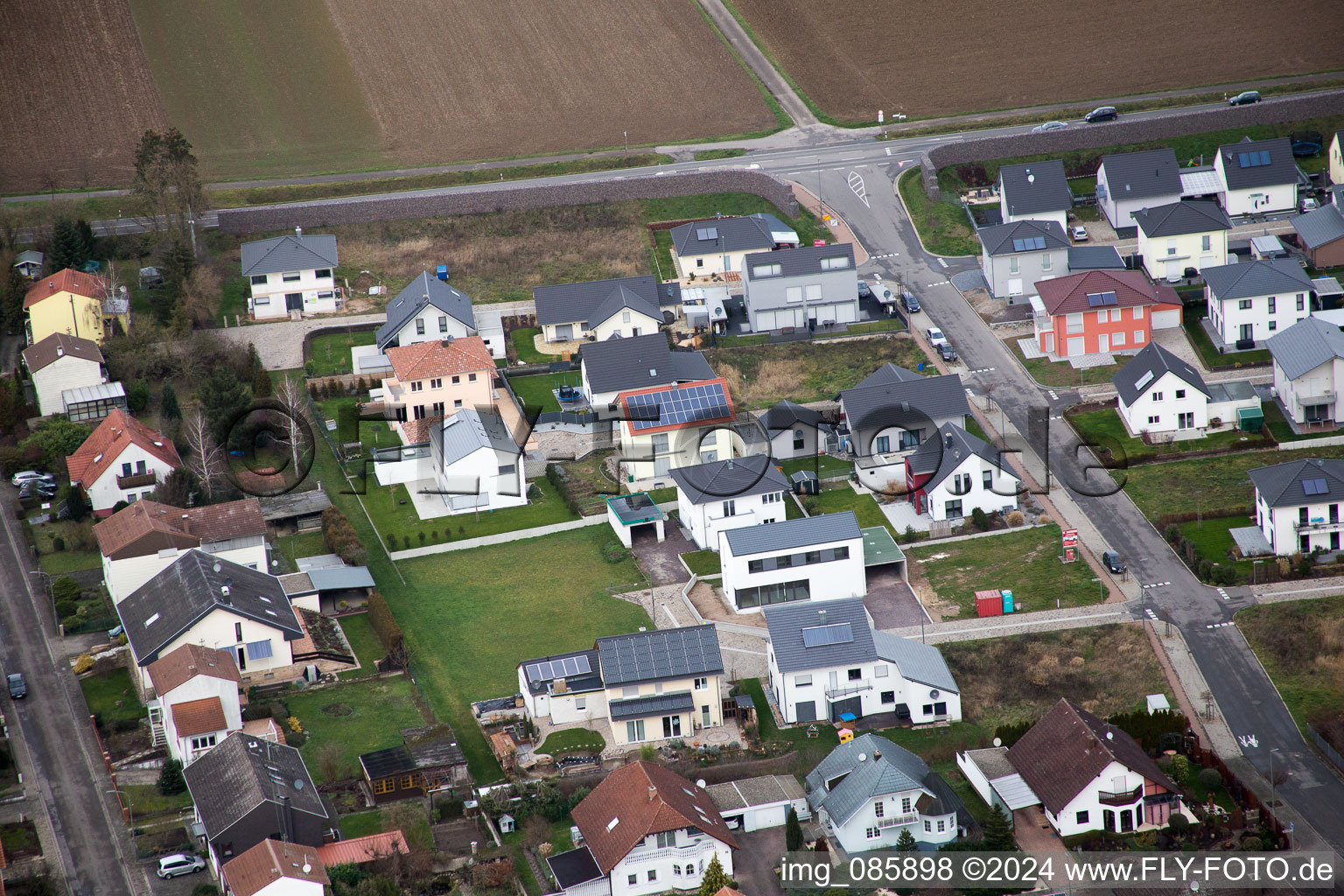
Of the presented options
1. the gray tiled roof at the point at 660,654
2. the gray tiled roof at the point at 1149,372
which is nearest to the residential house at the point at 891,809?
the gray tiled roof at the point at 660,654

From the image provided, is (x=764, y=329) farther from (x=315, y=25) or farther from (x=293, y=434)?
(x=315, y=25)

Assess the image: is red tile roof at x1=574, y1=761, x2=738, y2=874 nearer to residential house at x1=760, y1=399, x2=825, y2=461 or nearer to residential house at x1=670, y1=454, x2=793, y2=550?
residential house at x1=670, y1=454, x2=793, y2=550

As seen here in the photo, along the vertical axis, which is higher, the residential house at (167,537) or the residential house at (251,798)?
the residential house at (167,537)

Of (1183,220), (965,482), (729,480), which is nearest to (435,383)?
(729,480)

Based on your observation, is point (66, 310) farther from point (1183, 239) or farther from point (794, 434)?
point (1183, 239)

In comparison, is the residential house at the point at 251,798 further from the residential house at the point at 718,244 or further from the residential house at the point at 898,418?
the residential house at the point at 718,244

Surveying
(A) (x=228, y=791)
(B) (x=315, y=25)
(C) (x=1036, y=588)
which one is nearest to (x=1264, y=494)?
(C) (x=1036, y=588)

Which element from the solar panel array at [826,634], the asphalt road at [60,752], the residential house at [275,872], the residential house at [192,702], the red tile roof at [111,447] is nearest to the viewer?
the residential house at [275,872]
